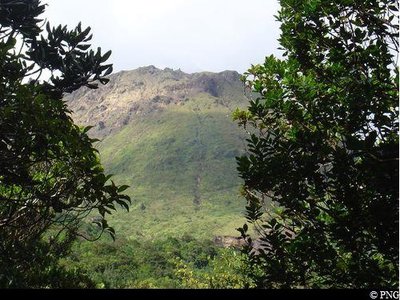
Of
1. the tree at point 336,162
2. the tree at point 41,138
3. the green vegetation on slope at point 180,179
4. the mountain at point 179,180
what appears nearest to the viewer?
the tree at point 336,162

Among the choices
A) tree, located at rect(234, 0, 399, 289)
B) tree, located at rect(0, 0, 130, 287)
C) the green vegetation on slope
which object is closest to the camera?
tree, located at rect(234, 0, 399, 289)

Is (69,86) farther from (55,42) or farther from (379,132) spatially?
(379,132)

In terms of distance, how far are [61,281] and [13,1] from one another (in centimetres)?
539

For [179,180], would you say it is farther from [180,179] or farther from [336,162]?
[336,162]

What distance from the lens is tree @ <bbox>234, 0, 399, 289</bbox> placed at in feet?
12.1

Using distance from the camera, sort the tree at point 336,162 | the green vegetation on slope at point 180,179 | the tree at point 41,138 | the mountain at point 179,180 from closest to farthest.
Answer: the tree at point 336,162
the tree at point 41,138
the mountain at point 179,180
the green vegetation on slope at point 180,179

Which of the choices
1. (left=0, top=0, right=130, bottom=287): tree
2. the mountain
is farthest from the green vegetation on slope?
(left=0, top=0, right=130, bottom=287): tree

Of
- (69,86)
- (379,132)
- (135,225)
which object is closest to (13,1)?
(69,86)

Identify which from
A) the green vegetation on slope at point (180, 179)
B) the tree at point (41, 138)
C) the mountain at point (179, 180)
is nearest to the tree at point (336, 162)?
the tree at point (41, 138)

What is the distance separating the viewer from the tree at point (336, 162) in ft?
12.1

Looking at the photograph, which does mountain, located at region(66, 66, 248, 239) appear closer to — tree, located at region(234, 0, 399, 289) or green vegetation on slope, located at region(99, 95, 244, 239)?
green vegetation on slope, located at region(99, 95, 244, 239)

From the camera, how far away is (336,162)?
4094mm

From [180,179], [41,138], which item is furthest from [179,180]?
[41,138]

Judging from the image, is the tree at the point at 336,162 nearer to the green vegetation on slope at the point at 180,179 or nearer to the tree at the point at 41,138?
the tree at the point at 41,138
